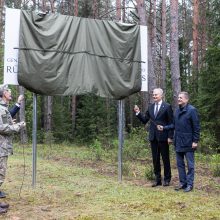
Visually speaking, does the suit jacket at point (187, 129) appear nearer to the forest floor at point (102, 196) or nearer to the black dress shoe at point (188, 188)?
the black dress shoe at point (188, 188)

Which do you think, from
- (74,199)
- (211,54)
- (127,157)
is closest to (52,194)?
(74,199)

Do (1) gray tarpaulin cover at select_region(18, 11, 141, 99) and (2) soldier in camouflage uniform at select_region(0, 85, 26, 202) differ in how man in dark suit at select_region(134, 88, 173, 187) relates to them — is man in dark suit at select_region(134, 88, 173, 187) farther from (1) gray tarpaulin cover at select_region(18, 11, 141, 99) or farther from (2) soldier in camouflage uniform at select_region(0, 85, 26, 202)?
(2) soldier in camouflage uniform at select_region(0, 85, 26, 202)

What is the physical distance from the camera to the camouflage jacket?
22.6 feet

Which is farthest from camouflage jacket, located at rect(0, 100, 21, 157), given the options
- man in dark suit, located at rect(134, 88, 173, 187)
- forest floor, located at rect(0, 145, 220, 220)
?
man in dark suit, located at rect(134, 88, 173, 187)

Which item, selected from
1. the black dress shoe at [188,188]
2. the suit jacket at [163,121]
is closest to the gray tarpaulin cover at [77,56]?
the suit jacket at [163,121]

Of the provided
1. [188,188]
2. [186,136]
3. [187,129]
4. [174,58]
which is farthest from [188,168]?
[174,58]

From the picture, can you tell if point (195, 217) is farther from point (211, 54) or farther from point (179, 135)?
point (211, 54)

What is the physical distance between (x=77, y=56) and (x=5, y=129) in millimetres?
2862

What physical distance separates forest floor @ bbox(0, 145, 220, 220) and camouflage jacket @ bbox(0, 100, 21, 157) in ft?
3.22

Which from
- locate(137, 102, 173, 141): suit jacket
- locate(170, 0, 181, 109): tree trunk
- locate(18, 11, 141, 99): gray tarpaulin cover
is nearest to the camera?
locate(18, 11, 141, 99): gray tarpaulin cover

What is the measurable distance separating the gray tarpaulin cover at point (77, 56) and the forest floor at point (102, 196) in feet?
6.75

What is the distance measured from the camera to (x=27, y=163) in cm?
1312

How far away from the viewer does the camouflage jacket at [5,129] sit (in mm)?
6891

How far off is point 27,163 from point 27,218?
6979 millimetres
